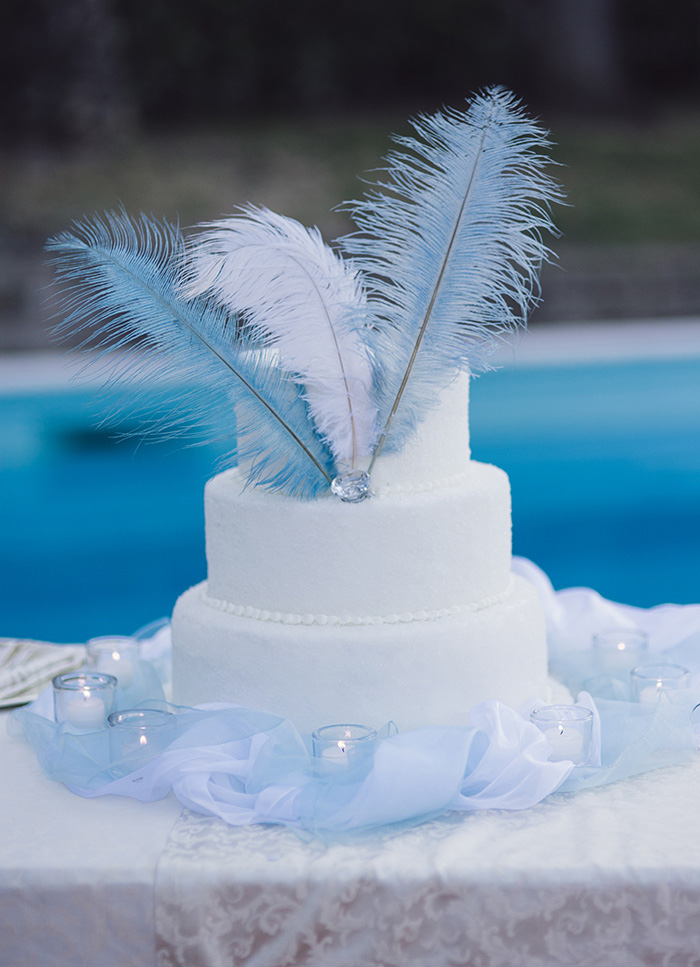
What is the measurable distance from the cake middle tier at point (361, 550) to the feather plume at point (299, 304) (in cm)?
14

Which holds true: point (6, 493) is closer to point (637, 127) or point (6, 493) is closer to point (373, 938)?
point (373, 938)

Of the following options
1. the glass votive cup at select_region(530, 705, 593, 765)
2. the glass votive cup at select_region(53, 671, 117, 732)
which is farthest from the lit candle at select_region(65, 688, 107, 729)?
the glass votive cup at select_region(530, 705, 593, 765)

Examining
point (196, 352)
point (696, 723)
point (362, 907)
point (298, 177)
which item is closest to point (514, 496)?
point (696, 723)

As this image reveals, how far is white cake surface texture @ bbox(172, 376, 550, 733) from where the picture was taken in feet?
5.65

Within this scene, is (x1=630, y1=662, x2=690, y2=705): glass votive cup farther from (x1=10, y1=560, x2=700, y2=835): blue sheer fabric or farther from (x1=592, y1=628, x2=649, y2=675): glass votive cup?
(x1=592, y1=628, x2=649, y2=675): glass votive cup

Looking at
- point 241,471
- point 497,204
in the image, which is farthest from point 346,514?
point 497,204

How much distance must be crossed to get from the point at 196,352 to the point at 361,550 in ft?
1.33

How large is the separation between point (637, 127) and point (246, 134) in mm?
4280

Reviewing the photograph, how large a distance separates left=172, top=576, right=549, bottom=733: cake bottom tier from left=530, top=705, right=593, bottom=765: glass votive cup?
0.14m

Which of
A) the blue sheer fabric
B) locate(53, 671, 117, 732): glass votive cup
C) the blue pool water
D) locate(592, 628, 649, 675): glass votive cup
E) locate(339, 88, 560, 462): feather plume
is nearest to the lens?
the blue sheer fabric

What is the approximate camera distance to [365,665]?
1.71m

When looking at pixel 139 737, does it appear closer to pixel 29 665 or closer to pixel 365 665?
pixel 365 665

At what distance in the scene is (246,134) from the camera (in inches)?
458

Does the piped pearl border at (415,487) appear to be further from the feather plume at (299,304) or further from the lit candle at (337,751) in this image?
the lit candle at (337,751)
